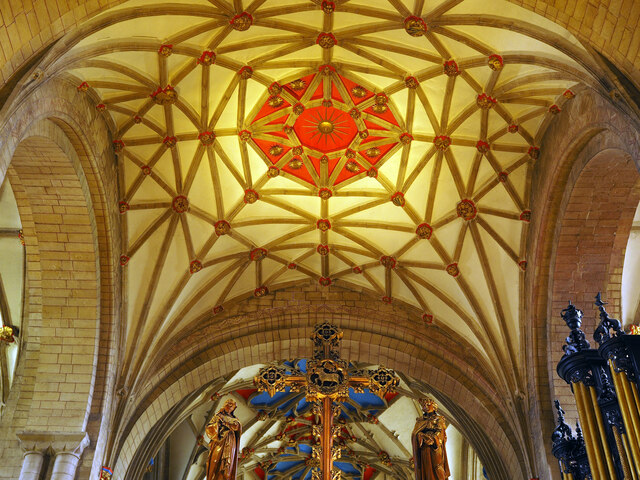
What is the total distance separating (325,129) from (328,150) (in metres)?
0.52

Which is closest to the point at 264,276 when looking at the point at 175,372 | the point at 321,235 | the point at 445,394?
the point at 321,235

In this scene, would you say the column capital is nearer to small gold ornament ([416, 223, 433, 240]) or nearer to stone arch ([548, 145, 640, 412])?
small gold ornament ([416, 223, 433, 240])

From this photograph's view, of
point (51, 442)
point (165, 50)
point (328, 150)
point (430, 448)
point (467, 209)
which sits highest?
point (328, 150)

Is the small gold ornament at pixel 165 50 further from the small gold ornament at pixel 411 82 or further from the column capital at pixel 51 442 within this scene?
the column capital at pixel 51 442

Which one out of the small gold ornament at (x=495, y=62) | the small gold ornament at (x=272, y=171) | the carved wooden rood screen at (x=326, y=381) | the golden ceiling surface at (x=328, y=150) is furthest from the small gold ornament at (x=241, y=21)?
the carved wooden rood screen at (x=326, y=381)

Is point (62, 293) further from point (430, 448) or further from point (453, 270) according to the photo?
point (453, 270)

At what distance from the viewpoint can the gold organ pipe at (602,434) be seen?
23.6ft

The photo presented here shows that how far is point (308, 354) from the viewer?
14914 mm

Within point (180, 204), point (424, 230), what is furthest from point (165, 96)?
point (424, 230)

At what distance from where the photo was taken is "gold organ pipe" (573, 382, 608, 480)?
7.32 meters

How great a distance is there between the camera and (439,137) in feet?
42.4

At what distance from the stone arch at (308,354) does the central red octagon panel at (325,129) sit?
11.2 ft

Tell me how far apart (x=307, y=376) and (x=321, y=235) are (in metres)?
4.76

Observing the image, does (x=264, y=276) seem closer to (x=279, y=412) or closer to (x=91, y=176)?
(x=91, y=176)
